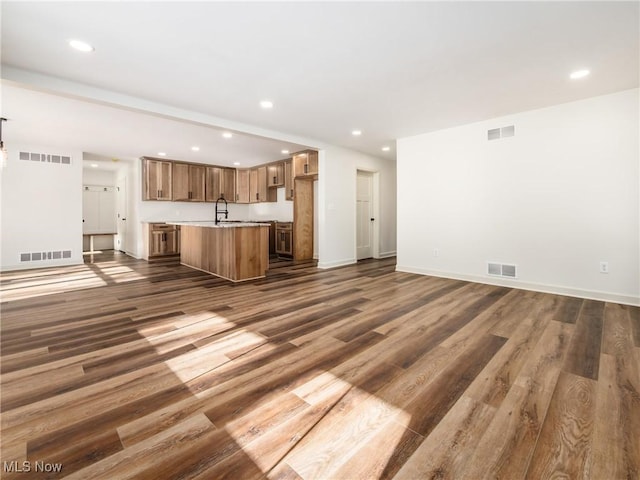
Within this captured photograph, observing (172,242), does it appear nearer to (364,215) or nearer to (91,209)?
(91,209)

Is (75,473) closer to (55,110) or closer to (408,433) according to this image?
(408,433)

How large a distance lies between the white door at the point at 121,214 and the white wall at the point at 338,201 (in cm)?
619

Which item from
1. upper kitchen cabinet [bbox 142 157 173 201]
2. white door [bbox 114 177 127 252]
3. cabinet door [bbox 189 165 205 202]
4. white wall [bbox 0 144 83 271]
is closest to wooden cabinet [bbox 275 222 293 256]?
cabinet door [bbox 189 165 205 202]

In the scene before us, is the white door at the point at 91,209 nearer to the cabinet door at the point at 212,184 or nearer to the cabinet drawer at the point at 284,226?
the cabinet door at the point at 212,184

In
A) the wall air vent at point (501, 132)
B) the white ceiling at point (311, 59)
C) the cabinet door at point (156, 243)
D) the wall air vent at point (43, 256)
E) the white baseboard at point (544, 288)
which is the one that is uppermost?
the white ceiling at point (311, 59)

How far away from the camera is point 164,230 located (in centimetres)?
723

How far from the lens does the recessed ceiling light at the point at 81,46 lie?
2410mm

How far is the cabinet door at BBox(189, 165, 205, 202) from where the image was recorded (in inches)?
308

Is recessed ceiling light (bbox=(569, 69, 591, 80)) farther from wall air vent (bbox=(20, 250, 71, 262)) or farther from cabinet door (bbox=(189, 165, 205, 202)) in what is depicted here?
wall air vent (bbox=(20, 250, 71, 262))

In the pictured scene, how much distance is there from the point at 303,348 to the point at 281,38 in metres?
2.49

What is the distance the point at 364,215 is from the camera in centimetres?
715

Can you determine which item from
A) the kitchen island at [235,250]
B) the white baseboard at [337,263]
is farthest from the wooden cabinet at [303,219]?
the kitchen island at [235,250]

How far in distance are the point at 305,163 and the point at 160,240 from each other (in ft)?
→ 13.3

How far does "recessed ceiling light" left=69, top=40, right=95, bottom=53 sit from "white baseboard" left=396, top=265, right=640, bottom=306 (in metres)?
5.14
